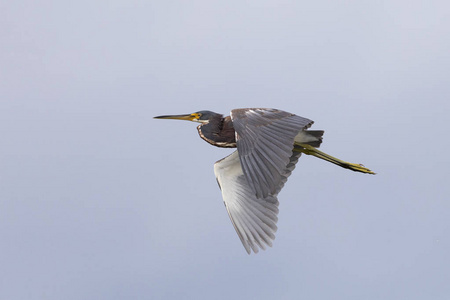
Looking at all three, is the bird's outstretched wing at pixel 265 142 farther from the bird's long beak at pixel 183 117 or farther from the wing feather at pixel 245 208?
the bird's long beak at pixel 183 117

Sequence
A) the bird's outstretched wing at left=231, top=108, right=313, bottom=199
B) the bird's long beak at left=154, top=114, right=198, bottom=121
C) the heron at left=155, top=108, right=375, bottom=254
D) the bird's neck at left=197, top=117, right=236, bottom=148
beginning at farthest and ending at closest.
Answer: the bird's long beak at left=154, top=114, right=198, bottom=121, the bird's neck at left=197, top=117, right=236, bottom=148, the heron at left=155, top=108, right=375, bottom=254, the bird's outstretched wing at left=231, top=108, right=313, bottom=199

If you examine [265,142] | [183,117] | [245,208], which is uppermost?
[183,117]

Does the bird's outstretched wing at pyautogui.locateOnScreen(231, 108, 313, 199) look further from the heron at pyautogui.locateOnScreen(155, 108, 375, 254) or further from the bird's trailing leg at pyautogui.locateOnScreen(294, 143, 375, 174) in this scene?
the bird's trailing leg at pyautogui.locateOnScreen(294, 143, 375, 174)

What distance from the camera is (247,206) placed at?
12.4 metres

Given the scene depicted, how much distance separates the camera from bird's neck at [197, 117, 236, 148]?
1210 centimetres

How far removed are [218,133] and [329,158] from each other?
2.14 meters

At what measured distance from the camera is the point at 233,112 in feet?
36.0

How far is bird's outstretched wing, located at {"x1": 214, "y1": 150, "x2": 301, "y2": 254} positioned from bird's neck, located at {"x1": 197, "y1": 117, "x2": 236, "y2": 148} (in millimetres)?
793

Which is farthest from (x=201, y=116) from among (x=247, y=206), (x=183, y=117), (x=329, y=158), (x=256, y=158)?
(x=256, y=158)

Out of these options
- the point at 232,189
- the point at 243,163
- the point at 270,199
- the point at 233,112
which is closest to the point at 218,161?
the point at 232,189

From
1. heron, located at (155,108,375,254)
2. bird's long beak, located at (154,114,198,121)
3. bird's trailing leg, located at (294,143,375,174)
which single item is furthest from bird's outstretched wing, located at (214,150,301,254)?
bird's long beak, located at (154,114,198,121)

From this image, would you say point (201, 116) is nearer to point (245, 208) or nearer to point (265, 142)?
point (245, 208)

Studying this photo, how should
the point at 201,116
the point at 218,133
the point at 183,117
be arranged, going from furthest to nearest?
the point at 183,117 < the point at 201,116 < the point at 218,133

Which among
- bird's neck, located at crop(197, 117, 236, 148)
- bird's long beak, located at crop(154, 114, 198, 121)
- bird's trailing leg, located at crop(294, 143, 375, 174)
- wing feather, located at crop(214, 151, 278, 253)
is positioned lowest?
wing feather, located at crop(214, 151, 278, 253)
